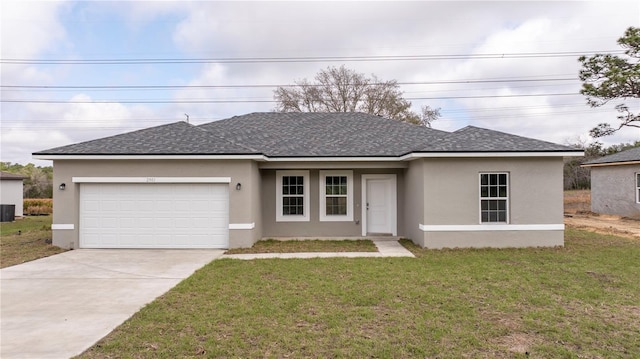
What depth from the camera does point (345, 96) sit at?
107 ft

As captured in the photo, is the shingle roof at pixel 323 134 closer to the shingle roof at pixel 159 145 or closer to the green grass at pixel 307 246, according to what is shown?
the shingle roof at pixel 159 145

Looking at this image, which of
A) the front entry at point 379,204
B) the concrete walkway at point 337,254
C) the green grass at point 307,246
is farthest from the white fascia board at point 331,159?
the concrete walkway at point 337,254

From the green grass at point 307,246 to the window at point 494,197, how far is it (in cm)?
349

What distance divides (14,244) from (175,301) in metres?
10.1

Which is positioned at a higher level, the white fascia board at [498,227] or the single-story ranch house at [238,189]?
the single-story ranch house at [238,189]

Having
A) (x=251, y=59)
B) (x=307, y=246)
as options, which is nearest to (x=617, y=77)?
(x=307, y=246)

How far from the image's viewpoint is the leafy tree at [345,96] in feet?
105

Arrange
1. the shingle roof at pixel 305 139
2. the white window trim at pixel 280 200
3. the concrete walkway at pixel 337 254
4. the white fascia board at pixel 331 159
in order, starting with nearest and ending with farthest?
the concrete walkway at pixel 337 254 < the shingle roof at pixel 305 139 < the white fascia board at pixel 331 159 < the white window trim at pixel 280 200

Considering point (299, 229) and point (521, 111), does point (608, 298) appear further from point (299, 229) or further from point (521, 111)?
point (521, 111)

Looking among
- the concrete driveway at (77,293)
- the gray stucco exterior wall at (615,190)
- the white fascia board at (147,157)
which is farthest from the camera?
the gray stucco exterior wall at (615,190)

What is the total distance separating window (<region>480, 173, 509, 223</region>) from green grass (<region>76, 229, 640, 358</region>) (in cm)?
246

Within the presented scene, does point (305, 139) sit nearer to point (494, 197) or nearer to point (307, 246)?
point (307, 246)

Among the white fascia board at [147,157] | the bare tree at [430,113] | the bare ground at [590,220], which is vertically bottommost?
the bare ground at [590,220]

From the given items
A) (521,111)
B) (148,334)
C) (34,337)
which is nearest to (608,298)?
(148,334)
